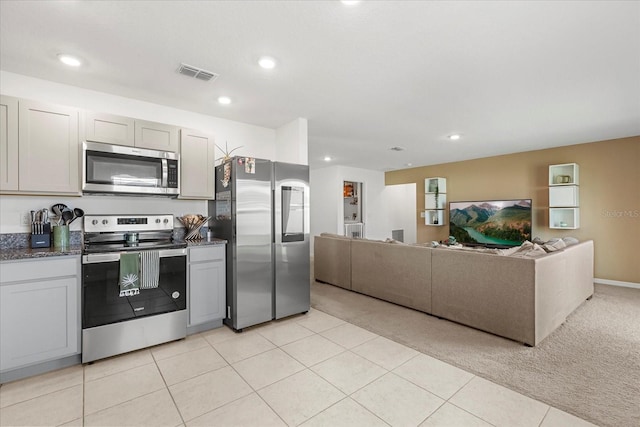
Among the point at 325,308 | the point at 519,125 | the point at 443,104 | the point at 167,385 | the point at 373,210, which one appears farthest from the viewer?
the point at 373,210

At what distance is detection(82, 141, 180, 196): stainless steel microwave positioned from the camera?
2729 millimetres

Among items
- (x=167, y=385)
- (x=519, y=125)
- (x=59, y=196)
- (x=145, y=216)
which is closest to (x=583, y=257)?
(x=519, y=125)

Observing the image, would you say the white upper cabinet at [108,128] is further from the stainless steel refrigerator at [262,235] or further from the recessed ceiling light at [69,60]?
the stainless steel refrigerator at [262,235]

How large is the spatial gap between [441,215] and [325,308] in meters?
4.64

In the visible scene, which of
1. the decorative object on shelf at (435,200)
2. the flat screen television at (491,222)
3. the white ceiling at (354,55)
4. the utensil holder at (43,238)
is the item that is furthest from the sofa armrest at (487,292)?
the decorative object on shelf at (435,200)

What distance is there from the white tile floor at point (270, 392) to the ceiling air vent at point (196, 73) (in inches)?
101

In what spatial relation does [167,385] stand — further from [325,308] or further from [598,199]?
[598,199]

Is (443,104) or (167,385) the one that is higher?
(443,104)

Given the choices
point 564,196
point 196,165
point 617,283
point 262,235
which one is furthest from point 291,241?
point 617,283

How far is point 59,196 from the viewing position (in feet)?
9.05

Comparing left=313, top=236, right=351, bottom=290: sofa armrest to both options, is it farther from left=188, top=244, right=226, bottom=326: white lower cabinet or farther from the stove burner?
the stove burner

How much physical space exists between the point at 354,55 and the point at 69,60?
2375mm

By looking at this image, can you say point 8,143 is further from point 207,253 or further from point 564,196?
point 564,196

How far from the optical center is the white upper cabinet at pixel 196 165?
10.7ft
